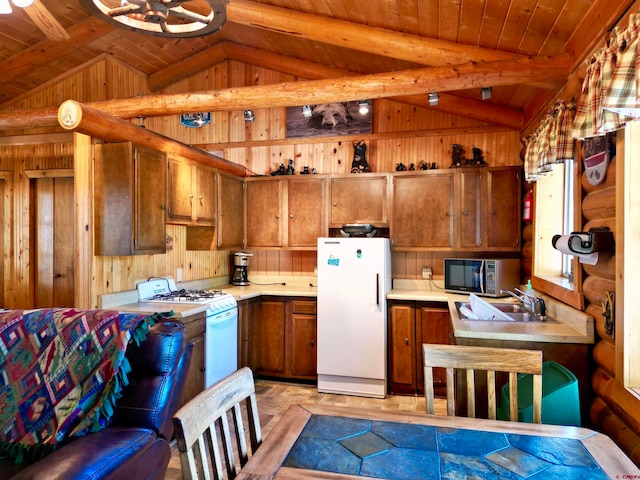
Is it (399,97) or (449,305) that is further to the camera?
(399,97)

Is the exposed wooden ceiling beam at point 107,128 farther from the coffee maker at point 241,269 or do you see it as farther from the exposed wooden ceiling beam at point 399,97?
the exposed wooden ceiling beam at point 399,97

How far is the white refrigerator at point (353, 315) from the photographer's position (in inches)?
149

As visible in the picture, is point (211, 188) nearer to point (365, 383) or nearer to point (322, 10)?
point (322, 10)

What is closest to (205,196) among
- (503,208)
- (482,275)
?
(482,275)

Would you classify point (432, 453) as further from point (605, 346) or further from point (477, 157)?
point (477, 157)

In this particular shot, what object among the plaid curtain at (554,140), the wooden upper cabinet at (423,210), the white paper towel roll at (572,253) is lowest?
the white paper towel roll at (572,253)

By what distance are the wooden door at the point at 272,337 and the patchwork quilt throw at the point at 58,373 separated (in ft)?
7.18

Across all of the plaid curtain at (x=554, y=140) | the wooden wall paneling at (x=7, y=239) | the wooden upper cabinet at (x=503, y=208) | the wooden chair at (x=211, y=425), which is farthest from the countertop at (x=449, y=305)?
the wooden wall paneling at (x=7, y=239)

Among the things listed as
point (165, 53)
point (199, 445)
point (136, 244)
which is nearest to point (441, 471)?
point (199, 445)

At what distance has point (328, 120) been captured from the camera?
4.58 metres

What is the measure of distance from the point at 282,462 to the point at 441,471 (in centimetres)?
44

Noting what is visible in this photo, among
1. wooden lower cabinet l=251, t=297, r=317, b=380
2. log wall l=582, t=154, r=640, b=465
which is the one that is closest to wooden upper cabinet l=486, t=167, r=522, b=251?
log wall l=582, t=154, r=640, b=465

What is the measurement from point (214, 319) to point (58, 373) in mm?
1476

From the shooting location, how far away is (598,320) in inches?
82.6
